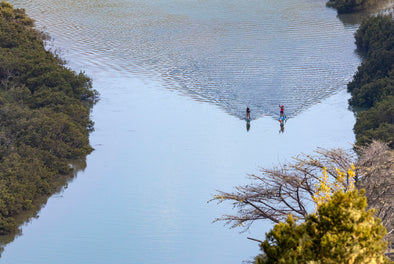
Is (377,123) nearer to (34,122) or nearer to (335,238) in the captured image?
(34,122)

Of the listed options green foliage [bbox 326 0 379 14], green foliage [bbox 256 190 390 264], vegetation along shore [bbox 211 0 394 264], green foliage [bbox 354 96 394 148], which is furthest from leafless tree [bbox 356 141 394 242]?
green foliage [bbox 326 0 379 14]

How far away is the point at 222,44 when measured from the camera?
218 feet

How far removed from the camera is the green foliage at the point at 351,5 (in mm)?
80312

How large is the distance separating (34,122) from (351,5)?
50.2 m

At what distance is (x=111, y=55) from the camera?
6481 centimetres

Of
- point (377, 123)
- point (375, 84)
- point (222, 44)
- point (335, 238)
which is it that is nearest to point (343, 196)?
point (335, 238)

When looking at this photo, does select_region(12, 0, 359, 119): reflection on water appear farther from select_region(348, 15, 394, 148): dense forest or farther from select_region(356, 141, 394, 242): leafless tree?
select_region(356, 141, 394, 242): leafless tree

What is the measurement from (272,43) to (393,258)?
4496 centimetres

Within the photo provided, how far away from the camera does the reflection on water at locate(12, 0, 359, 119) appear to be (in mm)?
53469

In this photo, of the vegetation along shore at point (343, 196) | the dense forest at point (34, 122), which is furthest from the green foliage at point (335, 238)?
the dense forest at point (34, 122)

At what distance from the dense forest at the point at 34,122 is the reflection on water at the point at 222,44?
788 cm

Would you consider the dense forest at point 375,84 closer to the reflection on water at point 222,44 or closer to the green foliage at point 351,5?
the reflection on water at point 222,44

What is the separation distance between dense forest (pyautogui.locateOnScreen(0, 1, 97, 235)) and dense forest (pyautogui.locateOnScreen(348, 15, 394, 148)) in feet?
57.2

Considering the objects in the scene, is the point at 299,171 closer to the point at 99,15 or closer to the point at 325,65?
the point at 325,65
